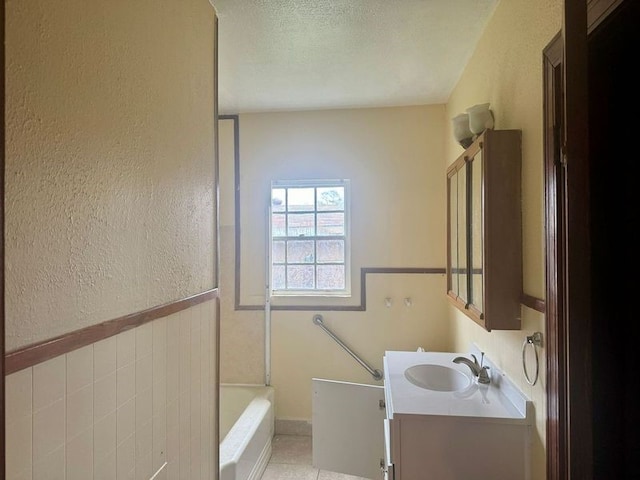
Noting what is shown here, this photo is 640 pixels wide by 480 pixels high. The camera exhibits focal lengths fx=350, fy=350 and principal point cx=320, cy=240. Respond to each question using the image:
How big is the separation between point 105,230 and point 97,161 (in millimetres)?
179

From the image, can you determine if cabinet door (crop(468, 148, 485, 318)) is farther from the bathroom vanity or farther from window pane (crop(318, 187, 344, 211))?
window pane (crop(318, 187, 344, 211))

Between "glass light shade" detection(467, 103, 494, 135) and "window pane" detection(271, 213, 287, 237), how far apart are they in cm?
171

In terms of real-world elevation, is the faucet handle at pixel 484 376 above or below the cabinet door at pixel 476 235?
below

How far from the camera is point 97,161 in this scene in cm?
90

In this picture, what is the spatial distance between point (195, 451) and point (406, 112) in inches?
103

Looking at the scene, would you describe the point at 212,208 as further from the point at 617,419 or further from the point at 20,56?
the point at 617,419

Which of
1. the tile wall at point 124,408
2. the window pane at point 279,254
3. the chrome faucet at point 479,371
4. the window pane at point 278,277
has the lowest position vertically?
the chrome faucet at point 479,371

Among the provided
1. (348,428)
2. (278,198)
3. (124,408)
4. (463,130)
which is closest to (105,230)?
(124,408)

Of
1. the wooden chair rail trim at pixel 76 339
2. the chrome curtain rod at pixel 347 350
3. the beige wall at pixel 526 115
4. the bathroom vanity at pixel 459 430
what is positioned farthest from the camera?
the chrome curtain rod at pixel 347 350

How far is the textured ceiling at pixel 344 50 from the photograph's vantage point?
1639 millimetres

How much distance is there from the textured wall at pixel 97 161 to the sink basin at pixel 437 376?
4.15 ft

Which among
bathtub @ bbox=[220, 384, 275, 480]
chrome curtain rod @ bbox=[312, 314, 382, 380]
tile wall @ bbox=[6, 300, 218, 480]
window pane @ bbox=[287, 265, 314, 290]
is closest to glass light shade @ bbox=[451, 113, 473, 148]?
tile wall @ bbox=[6, 300, 218, 480]

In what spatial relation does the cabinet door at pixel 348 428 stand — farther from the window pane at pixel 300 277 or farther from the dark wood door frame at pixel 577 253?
the dark wood door frame at pixel 577 253

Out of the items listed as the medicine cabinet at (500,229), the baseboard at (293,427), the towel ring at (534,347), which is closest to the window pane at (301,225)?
the baseboard at (293,427)
